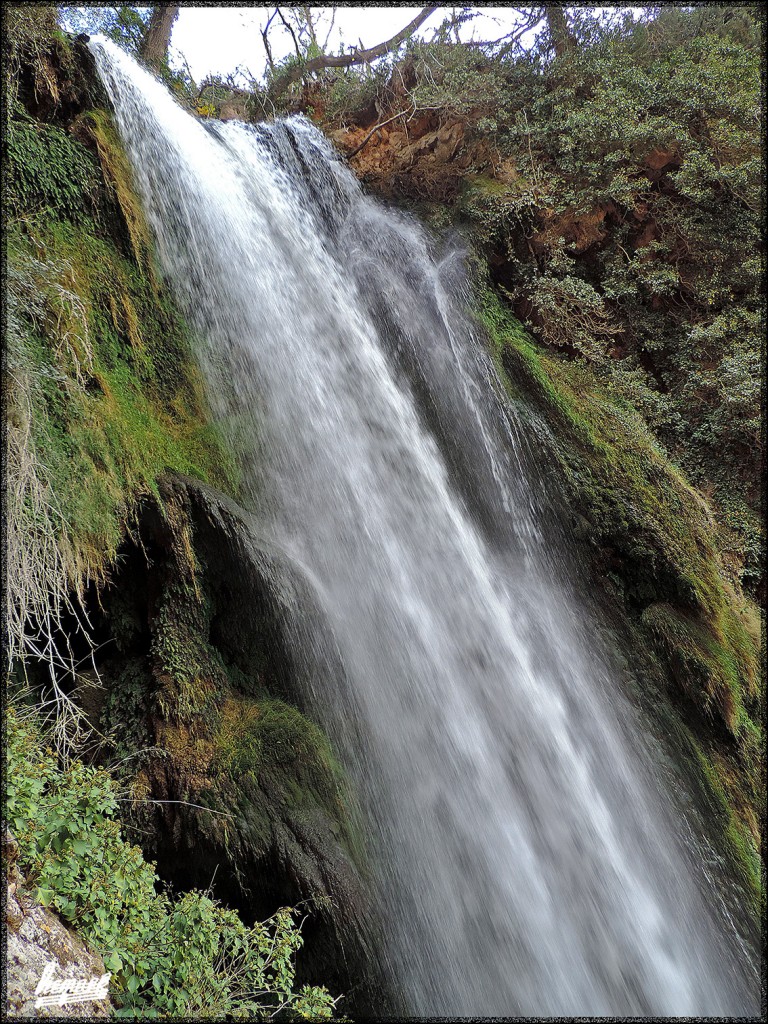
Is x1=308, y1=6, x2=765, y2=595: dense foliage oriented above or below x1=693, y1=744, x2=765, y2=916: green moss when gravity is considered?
above

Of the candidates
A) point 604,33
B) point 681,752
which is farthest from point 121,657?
Answer: point 604,33

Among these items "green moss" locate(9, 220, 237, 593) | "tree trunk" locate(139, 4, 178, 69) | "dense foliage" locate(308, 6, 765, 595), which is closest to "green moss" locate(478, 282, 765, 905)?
"dense foliage" locate(308, 6, 765, 595)

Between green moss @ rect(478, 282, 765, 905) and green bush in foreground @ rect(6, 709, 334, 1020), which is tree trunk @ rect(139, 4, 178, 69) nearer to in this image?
green moss @ rect(478, 282, 765, 905)

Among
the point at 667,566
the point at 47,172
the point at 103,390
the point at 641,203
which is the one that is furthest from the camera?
the point at 641,203

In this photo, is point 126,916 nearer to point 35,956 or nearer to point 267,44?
point 35,956

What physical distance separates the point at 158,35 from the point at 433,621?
37.7 feet

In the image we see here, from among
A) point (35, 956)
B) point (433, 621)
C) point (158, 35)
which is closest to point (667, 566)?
point (433, 621)

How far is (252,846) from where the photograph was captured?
14.4 feet

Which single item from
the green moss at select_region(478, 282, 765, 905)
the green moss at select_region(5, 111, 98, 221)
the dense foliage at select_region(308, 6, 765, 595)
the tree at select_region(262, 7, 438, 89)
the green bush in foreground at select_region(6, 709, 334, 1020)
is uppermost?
the tree at select_region(262, 7, 438, 89)

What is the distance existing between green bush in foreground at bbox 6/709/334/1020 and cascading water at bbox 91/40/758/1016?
1213 mm

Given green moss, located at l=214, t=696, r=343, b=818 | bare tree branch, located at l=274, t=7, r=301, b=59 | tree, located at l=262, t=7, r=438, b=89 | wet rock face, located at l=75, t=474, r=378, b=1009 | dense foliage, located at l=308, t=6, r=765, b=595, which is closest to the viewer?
wet rock face, located at l=75, t=474, r=378, b=1009

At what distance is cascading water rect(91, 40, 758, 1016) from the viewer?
15.4ft

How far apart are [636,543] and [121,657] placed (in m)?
4.87

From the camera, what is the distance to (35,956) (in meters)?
2.94
